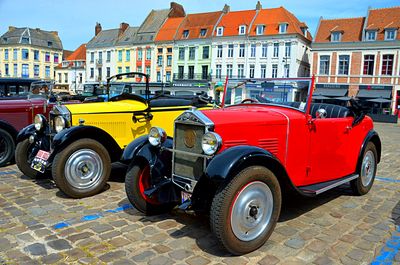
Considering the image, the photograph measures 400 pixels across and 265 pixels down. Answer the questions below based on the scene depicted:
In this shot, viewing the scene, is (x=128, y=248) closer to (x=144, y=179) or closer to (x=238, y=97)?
(x=144, y=179)

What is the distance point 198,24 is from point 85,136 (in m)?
44.6

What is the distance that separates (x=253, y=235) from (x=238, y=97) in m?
2.23

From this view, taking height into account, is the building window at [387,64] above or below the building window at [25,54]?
below

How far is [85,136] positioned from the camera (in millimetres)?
5137

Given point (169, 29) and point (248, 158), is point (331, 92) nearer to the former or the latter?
point (169, 29)

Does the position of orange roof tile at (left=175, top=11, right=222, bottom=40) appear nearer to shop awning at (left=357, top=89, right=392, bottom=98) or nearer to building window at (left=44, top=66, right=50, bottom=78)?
shop awning at (left=357, top=89, right=392, bottom=98)

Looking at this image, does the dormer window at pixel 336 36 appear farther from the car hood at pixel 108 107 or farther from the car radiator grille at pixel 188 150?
the car radiator grille at pixel 188 150

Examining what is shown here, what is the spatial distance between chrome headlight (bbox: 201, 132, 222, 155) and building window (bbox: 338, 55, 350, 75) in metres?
35.6

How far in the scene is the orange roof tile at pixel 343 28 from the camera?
115 feet

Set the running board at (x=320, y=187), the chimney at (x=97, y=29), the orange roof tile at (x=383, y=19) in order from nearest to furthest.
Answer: the running board at (x=320, y=187) < the orange roof tile at (x=383, y=19) < the chimney at (x=97, y=29)

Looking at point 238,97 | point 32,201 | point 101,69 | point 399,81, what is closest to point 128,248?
point 32,201

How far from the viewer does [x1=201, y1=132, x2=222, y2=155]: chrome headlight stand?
10.9 ft

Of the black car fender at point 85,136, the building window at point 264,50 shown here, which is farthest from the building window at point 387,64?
the black car fender at point 85,136

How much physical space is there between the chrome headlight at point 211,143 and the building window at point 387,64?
3537 cm
